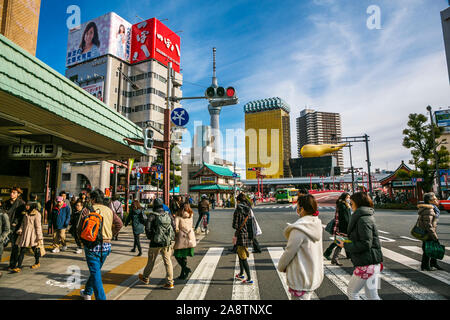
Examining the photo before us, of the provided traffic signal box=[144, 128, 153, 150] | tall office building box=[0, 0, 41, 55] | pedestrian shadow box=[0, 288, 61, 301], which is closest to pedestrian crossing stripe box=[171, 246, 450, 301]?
pedestrian shadow box=[0, 288, 61, 301]

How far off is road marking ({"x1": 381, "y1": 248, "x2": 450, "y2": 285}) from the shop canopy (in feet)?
30.6

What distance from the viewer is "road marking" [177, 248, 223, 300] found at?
4.56m

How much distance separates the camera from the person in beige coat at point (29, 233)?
20.0ft

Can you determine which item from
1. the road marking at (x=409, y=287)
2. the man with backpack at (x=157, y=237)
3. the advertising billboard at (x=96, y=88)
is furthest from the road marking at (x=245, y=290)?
the advertising billboard at (x=96, y=88)

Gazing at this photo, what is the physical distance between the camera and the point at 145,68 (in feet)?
185

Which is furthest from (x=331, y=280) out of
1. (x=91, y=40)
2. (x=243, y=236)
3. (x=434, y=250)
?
(x=91, y=40)

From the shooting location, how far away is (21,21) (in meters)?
9.64

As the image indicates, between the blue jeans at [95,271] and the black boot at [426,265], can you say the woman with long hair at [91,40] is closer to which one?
the blue jeans at [95,271]

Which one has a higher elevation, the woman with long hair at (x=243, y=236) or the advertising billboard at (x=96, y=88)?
the advertising billboard at (x=96, y=88)

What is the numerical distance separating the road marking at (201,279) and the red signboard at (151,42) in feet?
185

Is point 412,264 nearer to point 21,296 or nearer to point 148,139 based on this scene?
point 148,139
